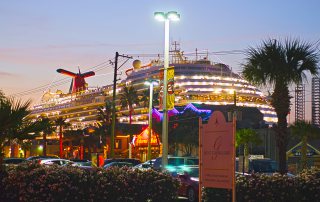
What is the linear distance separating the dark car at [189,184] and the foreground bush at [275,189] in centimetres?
730

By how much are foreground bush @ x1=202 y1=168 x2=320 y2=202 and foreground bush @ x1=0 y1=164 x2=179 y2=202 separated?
2.00 meters

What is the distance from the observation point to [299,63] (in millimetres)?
21203

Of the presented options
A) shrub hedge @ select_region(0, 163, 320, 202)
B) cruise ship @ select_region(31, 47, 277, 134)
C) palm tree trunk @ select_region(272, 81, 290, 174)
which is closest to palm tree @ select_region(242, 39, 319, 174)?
palm tree trunk @ select_region(272, 81, 290, 174)

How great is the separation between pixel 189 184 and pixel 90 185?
24.0 ft

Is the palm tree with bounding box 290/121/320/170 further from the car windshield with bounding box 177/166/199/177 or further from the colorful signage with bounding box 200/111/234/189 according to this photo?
the colorful signage with bounding box 200/111/234/189

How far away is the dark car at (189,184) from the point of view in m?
21.0

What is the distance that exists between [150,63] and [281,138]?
325ft

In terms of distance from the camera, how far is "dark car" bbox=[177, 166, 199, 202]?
2104 cm

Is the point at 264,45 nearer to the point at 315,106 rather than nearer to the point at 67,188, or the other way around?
the point at 67,188

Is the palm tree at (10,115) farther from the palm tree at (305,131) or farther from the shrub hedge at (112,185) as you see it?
the palm tree at (305,131)

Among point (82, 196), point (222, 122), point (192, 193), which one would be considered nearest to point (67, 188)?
point (82, 196)

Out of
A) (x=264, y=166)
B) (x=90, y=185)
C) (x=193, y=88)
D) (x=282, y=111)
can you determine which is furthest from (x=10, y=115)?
(x=193, y=88)

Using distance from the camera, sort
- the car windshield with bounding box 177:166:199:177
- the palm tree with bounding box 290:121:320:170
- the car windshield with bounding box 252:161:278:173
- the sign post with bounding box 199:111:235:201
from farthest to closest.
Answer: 1. the palm tree with bounding box 290:121:320:170
2. the car windshield with bounding box 252:161:278:173
3. the car windshield with bounding box 177:166:199:177
4. the sign post with bounding box 199:111:235:201

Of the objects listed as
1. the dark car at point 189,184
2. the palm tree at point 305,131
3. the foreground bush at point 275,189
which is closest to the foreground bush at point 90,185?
the foreground bush at point 275,189
